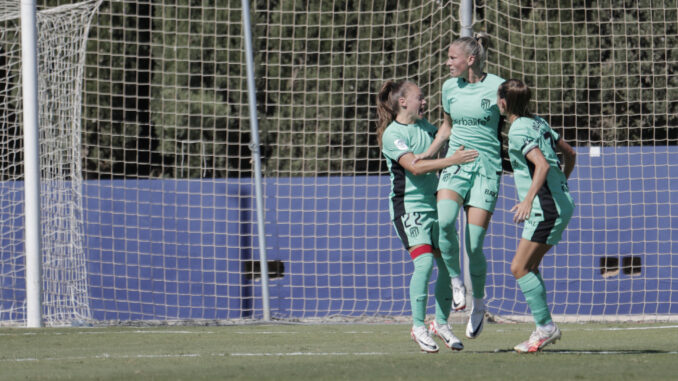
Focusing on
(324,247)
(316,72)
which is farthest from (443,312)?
(316,72)

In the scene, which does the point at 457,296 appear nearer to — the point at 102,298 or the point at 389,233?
the point at 389,233

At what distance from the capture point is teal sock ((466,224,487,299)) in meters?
6.91

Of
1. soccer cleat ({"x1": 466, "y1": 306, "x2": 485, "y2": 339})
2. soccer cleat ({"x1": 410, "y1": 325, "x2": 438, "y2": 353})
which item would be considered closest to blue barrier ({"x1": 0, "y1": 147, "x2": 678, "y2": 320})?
soccer cleat ({"x1": 466, "y1": 306, "x2": 485, "y2": 339})

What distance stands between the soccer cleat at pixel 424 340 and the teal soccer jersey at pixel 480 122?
1100 millimetres

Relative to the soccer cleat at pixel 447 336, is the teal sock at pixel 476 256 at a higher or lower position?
higher

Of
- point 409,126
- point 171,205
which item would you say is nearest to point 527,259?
point 409,126

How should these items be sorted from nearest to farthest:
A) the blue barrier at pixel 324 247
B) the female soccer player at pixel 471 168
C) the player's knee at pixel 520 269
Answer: the player's knee at pixel 520 269 → the female soccer player at pixel 471 168 → the blue barrier at pixel 324 247

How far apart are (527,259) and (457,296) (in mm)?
552

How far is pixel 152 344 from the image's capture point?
8430mm

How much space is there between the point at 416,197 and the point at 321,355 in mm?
1174

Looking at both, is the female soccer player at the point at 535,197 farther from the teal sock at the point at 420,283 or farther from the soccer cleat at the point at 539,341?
the teal sock at the point at 420,283

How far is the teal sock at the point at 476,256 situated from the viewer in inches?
272

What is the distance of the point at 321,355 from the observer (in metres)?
6.90

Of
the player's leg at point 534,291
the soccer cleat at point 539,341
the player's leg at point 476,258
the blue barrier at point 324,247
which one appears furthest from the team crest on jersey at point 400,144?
the blue barrier at point 324,247
